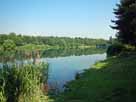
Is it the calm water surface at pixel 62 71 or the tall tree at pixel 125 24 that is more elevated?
the tall tree at pixel 125 24

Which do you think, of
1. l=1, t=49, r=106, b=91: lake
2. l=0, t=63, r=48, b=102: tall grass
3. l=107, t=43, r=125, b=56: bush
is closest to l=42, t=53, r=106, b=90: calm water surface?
l=1, t=49, r=106, b=91: lake

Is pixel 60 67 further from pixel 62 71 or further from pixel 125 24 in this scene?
pixel 125 24

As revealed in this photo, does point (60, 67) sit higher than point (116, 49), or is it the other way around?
point (116, 49)

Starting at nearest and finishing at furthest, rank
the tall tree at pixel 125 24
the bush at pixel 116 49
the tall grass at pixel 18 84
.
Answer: the tall grass at pixel 18 84
the tall tree at pixel 125 24
the bush at pixel 116 49

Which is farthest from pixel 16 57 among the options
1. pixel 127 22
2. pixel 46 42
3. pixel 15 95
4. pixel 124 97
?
pixel 46 42

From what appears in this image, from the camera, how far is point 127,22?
42000 millimetres

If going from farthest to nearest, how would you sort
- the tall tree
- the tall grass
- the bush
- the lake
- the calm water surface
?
the bush
the tall tree
the calm water surface
the lake
the tall grass

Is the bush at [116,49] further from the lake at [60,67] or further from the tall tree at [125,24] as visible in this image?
the tall tree at [125,24]

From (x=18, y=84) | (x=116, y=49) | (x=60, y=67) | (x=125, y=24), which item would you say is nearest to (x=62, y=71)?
(x=60, y=67)

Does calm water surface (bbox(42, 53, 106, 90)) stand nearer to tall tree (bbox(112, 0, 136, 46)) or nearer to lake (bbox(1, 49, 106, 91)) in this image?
lake (bbox(1, 49, 106, 91))

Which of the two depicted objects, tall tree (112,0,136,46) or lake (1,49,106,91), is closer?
lake (1,49,106,91)

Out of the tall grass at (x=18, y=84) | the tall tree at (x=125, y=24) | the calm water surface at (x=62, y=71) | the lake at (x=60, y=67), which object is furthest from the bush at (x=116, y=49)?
the tall grass at (x=18, y=84)

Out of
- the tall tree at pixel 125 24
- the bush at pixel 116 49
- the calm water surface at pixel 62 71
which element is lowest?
the calm water surface at pixel 62 71

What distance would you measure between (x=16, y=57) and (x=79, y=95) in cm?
518
